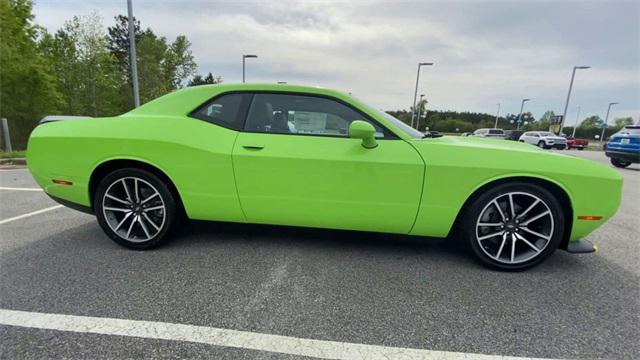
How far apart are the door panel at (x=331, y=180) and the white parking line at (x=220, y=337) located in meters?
1.06

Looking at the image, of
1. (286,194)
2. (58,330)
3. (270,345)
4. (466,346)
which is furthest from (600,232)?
(58,330)

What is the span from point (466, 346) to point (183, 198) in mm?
2346

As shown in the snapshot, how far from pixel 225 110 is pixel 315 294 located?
67.0 inches

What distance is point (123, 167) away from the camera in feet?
8.95

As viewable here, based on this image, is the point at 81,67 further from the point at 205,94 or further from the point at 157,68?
the point at 205,94

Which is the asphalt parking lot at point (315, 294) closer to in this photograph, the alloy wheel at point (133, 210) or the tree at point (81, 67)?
the alloy wheel at point (133, 210)

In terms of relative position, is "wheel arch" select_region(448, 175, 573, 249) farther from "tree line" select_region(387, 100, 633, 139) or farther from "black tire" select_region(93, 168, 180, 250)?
"tree line" select_region(387, 100, 633, 139)

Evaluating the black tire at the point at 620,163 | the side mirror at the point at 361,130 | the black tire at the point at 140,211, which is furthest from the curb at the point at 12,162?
the black tire at the point at 620,163

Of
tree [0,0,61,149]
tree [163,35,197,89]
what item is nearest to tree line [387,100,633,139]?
tree [163,35,197,89]

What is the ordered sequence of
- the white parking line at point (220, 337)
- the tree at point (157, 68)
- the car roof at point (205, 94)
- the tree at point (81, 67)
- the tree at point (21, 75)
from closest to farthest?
the white parking line at point (220, 337) < the car roof at point (205, 94) < the tree at point (21, 75) < the tree at point (81, 67) < the tree at point (157, 68)

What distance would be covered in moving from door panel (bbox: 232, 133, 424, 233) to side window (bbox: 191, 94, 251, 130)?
0.20 metres

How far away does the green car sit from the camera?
243cm

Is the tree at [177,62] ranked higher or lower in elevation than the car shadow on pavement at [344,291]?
higher

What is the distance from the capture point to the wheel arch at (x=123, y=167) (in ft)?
8.85
